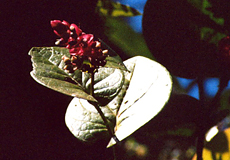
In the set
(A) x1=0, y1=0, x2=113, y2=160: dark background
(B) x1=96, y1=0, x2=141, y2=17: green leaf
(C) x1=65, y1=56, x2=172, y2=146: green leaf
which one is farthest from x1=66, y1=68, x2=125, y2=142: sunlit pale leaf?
(B) x1=96, y1=0, x2=141, y2=17: green leaf

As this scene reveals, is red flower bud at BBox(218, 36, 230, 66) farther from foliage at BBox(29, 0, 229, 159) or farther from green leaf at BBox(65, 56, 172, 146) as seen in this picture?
green leaf at BBox(65, 56, 172, 146)

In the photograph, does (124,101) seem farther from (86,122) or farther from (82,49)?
(82,49)

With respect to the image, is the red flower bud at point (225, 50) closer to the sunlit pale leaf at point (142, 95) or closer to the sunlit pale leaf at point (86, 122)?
the sunlit pale leaf at point (142, 95)

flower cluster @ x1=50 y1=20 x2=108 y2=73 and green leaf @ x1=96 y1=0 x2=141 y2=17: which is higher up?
flower cluster @ x1=50 y1=20 x2=108 y2=73

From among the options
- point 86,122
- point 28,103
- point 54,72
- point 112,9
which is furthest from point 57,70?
point 112,9

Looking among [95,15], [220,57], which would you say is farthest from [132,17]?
[220,57]
